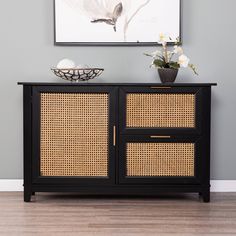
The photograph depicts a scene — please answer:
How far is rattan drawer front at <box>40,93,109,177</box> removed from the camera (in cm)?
277

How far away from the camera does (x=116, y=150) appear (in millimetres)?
2781

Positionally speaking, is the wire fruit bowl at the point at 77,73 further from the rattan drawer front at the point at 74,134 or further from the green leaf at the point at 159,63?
the green leaf at the point at 159,63

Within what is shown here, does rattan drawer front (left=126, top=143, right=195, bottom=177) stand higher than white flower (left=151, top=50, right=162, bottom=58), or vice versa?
white flower (left=151, top=50, right=162, bottom=58)

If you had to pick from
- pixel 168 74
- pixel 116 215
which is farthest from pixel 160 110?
pixel 116 215

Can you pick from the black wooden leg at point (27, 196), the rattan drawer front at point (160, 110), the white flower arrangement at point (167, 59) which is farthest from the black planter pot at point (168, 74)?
the black wooden leg at point (27, 196)

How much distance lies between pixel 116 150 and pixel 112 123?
146mm

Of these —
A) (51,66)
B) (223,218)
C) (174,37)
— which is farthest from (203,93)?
(51,66)

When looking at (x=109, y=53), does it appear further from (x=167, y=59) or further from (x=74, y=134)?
(x=74, y=134)

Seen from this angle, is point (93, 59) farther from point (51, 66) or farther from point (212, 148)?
point (212, 148)

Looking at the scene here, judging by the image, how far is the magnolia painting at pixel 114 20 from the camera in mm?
3041

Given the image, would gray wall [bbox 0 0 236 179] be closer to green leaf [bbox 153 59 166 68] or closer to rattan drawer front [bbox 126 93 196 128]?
green leaf [bbox 153 59 166 68]

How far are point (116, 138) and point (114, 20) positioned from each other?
729 millimetres

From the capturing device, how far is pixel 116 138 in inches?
109

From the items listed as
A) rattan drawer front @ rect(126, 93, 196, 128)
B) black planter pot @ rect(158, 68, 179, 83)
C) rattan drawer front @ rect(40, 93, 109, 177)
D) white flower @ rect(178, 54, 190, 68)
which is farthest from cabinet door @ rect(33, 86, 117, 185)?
white flower @ rect(178, 54, 190, 68)
